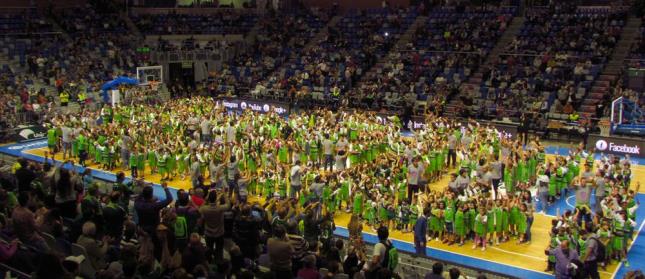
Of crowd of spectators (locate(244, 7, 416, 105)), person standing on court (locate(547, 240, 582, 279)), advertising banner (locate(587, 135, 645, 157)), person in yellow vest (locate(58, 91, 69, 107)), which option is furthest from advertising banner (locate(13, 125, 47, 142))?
person standing on court (locate(547, 240, 582, 279))

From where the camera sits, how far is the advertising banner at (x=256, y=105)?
35719mm

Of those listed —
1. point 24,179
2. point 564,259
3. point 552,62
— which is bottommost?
point 564,259

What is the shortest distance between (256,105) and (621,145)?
63.8 feet

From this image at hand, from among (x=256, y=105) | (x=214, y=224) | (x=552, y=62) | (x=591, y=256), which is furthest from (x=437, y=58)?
(x=214, y=224)

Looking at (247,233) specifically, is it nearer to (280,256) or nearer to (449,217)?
(280,256)

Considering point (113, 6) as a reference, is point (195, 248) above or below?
below

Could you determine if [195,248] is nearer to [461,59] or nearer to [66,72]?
[461,59]

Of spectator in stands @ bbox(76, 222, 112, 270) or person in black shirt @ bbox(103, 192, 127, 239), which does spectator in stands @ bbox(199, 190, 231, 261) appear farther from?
spectator in stands @ bbox(76, 222, 112, 270)

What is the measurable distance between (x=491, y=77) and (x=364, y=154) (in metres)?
13.7

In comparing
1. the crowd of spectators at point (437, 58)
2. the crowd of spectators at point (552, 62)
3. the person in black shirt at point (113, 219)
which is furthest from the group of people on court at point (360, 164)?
the crowd of spectators at point (437, 58)

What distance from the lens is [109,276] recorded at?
285 inches

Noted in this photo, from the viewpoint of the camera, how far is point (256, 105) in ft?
120

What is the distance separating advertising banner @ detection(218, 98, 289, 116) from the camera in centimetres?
3572

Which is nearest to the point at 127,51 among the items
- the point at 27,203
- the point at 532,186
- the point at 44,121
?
the point at 44,121
